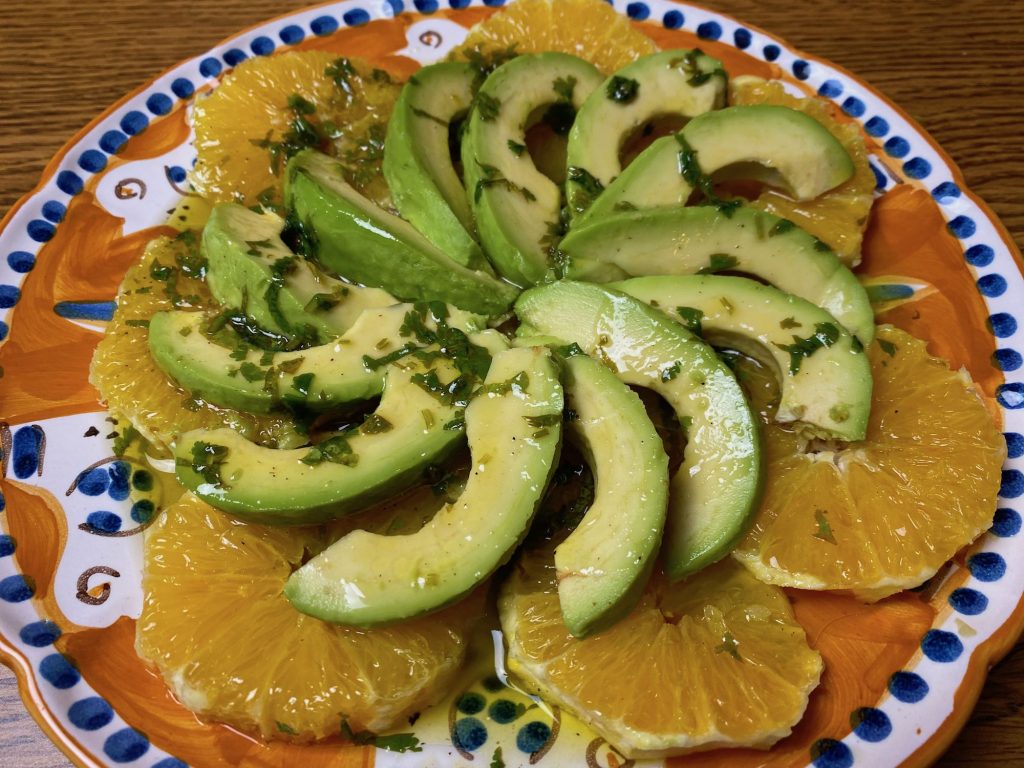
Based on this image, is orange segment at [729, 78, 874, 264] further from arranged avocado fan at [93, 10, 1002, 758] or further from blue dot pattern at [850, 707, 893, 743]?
blue dot pattern at [850, 707, 893, 743]

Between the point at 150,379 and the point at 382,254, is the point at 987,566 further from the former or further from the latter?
the point at 150,379

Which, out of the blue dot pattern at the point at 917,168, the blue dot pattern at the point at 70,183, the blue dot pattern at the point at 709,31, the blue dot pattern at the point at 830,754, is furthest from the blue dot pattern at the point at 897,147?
the blue dot pattern at the point at 70,183

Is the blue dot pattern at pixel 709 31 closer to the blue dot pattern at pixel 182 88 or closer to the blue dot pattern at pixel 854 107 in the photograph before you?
the blue dot pattern at pixel 854 107

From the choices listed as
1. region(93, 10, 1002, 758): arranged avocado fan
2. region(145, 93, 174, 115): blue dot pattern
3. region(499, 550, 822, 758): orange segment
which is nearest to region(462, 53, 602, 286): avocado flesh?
region(93, 10, 1002, 758): arranged avocado fan

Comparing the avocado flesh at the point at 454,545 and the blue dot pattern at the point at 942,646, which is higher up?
the avocado flesh at the point at 454,545

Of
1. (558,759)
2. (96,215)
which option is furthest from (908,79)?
(96,215)

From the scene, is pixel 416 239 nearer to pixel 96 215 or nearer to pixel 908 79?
pixel 96 215
